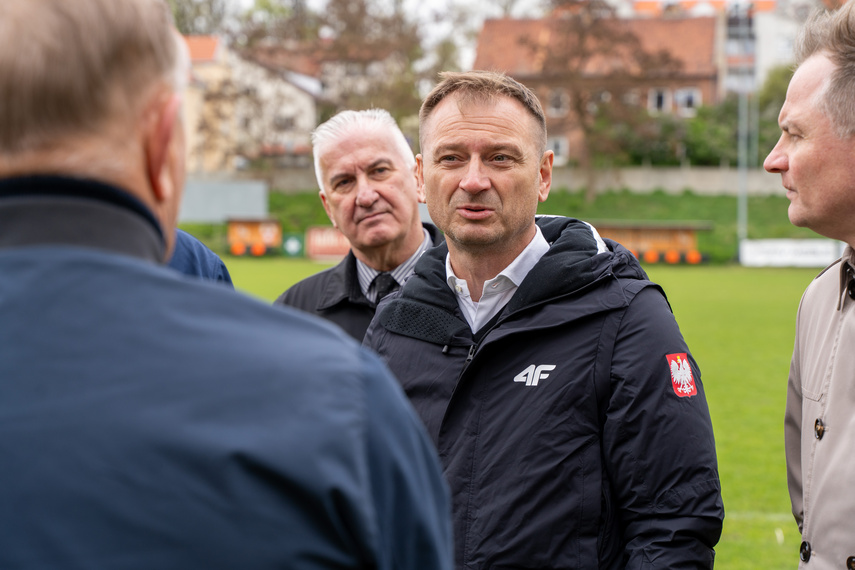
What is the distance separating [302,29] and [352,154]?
44.4 metres

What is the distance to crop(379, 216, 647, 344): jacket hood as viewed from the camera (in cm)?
257

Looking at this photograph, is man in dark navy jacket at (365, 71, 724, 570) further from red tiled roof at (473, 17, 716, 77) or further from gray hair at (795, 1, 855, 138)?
red tiled roof at (473, 17, 716, 77)

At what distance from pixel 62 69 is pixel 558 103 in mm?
49518

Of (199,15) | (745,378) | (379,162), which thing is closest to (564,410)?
(379,162)

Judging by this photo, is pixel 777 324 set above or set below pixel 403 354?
below

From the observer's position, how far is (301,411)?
1.07m

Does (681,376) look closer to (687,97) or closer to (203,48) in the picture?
(687,97)

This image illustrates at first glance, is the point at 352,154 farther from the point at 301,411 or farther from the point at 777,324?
the point at 777,324

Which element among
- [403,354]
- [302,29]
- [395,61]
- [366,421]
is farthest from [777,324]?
[302,29]

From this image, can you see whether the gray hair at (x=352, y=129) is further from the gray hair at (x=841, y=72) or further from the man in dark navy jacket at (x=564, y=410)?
the gray hair at (x=841, y=72)

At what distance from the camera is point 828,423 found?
7.84ft

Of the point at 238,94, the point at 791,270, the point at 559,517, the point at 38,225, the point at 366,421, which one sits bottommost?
the point at 791,270

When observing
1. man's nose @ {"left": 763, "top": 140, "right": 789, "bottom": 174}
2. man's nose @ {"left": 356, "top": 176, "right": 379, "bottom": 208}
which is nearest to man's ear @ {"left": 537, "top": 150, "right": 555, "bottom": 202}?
man's nose @ {"left": 763, "top": 140, "right": 789, "bottom": 174}

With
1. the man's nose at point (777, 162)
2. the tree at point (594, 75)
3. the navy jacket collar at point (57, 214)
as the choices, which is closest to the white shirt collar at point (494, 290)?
the man's nose at point (777, 162)
